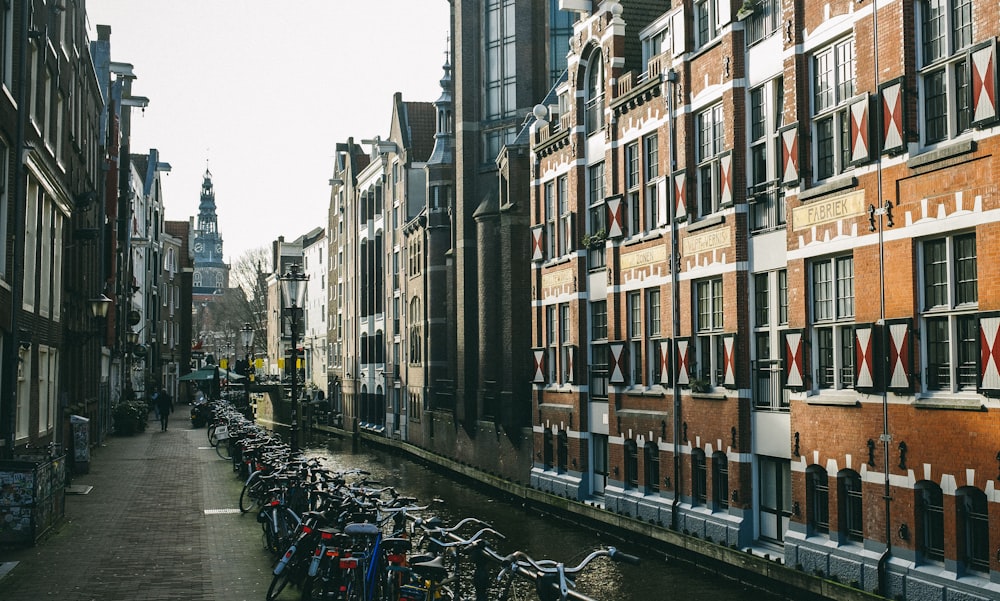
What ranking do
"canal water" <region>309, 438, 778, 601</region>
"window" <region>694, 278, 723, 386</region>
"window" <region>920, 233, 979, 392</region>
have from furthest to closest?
1. "window" <region>694, 278, 723, 386</region>
2. "canal water" <region>309, 438, 778, 601</region>
3. "window" <region>920, 233, 979, 392</region>

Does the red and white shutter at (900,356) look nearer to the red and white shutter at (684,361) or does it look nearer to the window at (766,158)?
the window at (766,158)

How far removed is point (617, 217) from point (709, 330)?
15.7 feet

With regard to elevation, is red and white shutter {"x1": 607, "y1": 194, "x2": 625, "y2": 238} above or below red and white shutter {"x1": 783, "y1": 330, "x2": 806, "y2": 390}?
above

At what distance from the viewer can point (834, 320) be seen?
16.3 metres

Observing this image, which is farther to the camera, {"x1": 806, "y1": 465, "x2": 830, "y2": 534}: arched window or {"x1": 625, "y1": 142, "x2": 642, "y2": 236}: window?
{"x1": 625, "y1": 142, "x2": 642, "y2": 236}: window

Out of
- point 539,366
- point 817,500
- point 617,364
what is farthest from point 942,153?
point 539,366

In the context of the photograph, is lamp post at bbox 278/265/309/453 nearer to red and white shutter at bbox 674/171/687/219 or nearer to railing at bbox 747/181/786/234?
red and white shutter at bbox 674/171/687/219

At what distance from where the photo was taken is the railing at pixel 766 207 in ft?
60.7

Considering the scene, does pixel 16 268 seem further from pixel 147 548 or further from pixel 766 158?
pixel 766 158

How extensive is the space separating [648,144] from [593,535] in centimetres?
907

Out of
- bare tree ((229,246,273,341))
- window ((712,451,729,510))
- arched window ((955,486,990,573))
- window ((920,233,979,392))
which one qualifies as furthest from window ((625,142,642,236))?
bare tree ((229,246,273,341))

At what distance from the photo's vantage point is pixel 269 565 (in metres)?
14.4

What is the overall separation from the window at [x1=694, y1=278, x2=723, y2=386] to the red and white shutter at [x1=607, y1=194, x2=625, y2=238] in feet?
11.6

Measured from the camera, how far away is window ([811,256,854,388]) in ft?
52.9
